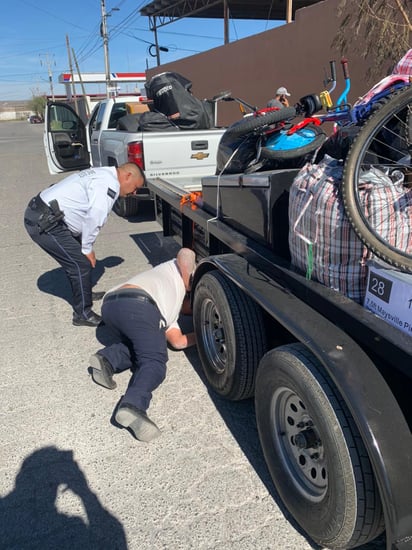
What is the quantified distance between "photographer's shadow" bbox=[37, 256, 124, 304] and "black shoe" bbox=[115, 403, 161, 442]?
2368mm

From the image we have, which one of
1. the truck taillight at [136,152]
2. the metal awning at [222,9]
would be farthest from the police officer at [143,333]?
the metal awning at [222,9]

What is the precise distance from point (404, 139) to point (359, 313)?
1076 mm

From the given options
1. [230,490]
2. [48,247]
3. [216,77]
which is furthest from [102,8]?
[230,490]

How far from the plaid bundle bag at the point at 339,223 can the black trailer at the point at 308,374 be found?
88mm

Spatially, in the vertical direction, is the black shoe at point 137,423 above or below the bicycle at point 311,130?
below

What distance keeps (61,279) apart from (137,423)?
316cm

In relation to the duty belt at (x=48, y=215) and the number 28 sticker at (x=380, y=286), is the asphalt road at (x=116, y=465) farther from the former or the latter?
the number 28 sticker at (x=380, y=286)

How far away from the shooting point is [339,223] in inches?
74.8

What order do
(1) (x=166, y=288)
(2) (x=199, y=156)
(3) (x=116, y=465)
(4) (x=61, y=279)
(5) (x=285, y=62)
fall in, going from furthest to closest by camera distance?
(5) (x=285, y=62), (2) (x=199, y=156), (4) (x=61, y=279), (1) (x=166, y=288), (3) (x=116, y=465)

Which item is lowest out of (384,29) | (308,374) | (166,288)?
(166,288)

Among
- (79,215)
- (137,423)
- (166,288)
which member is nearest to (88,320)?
(79,215)

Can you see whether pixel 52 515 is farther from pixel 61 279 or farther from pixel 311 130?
pixel 61 279

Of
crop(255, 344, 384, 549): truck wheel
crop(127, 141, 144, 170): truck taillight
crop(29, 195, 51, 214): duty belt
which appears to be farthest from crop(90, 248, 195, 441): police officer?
crop(127, 141, 144, 170): truck taillight

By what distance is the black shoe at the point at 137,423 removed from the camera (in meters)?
2.70
